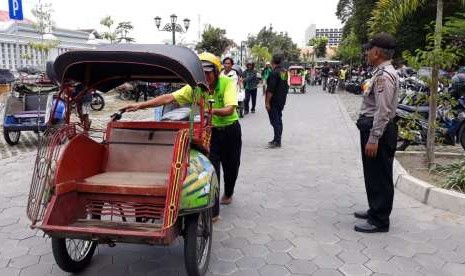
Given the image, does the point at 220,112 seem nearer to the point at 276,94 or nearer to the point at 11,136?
the point at 276,94

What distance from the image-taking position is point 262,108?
1742 cm

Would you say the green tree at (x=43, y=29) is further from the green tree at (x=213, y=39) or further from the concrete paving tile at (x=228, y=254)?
the concrete paving tile at (x=228, y=254)

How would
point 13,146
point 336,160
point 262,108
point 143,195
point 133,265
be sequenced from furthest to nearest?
point 262,108
point 13,146
point 336,160
point 133,265
point 143,195

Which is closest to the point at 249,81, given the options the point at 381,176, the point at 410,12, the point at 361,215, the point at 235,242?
the point at 410,12

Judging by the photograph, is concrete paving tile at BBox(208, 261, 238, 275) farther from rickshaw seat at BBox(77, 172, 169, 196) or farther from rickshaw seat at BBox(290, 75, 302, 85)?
rickshaw seat at BBox(290, 75, 302, 85)

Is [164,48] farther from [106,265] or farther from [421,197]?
[421,197]

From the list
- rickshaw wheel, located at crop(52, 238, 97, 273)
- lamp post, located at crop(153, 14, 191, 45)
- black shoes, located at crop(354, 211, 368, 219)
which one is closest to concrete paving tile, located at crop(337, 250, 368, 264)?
black shoes, located at crop(354, 211, 368, 219)

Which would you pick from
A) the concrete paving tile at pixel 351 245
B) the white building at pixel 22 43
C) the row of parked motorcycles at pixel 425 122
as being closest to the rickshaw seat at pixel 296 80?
the white building at pixel 22 43

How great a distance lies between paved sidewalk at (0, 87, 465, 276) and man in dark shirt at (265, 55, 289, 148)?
211cm

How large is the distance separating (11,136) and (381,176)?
26.4 feet

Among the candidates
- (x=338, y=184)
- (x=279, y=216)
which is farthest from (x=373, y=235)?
(x=338, y=184)

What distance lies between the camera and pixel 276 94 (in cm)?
921

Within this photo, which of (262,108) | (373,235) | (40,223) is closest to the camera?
(40,223)

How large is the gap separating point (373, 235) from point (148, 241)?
2417mm
